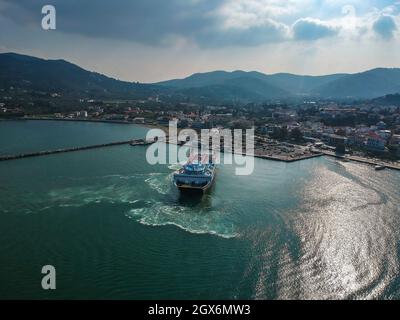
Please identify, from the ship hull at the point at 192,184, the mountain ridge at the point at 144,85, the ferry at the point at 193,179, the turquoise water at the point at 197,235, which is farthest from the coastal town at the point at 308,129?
the mountain ridge at the point at 144,85

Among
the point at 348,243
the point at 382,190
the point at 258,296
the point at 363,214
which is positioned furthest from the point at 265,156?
the point at 258,296

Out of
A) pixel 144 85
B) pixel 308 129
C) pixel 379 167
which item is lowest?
pixel 379 167

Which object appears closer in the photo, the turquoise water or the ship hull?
the turquoise water

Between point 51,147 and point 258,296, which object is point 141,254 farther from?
point 51,147

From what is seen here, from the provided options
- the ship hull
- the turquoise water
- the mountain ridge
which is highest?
the mountain ridge

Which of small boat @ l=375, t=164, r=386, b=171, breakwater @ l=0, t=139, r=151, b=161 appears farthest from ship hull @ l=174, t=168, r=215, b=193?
breakwater @ l=0, t=139, r=151, b=161

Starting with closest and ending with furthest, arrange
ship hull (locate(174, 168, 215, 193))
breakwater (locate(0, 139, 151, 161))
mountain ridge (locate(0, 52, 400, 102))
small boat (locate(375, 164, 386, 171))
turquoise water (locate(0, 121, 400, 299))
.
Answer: turquoise water (locate(0, 121, 400, 299)) → ship hull (locate(174, 168, 215, 193)) → small boat (locate(375, 164, 386, 171)) → breakwater (locate(0, 139, 151, 161)) → mountain ridge (locate(0, 52, 400, 102))

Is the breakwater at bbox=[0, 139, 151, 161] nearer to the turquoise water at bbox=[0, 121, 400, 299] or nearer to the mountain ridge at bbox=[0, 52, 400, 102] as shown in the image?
the turquoise water at bbox=[0, 121, 400, 299]

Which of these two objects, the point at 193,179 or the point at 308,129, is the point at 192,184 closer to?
the point at 193,179

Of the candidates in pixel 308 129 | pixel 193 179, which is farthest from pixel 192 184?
pixel 308 129
